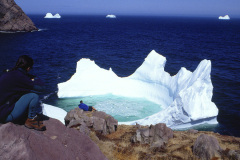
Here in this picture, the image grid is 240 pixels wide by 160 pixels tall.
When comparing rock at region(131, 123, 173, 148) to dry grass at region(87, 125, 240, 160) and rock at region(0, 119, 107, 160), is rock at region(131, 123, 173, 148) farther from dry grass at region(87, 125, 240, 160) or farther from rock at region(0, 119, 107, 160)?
rock at region(0, 119, 107, 160)

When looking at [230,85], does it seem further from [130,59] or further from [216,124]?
[130,59]

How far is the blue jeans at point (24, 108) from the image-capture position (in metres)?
4.30

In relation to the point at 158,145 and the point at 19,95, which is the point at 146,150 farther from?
the point at 19,95

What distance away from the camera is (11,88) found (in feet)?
13.9

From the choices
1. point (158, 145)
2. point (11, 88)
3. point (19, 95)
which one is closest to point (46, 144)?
point (19, 95)

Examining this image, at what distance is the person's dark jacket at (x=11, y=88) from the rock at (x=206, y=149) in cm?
621

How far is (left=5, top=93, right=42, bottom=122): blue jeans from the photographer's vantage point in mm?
4297

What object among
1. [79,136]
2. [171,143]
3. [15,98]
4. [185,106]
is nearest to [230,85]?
A: [185,106]

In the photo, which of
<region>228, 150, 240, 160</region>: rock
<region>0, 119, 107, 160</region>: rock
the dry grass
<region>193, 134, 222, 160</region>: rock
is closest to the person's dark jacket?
<region>0, 119, 107, 160</region>: rock

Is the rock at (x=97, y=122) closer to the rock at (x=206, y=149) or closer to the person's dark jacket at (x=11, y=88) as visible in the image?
the rock at (x=206, y=149)

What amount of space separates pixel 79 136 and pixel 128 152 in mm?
2456

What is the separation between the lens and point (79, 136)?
18.1 feet

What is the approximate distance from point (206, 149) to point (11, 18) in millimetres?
67650

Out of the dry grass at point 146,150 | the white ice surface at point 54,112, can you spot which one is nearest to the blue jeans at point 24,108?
the dry grass at point 146,150
